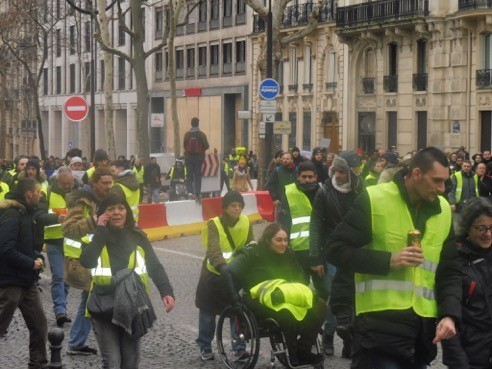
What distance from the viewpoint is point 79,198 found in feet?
33.9

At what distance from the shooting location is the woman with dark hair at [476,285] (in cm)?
702

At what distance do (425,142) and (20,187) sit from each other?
37997mm

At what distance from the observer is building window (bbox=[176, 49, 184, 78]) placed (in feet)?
227

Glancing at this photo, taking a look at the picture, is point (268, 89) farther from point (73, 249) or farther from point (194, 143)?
point (73, 249)

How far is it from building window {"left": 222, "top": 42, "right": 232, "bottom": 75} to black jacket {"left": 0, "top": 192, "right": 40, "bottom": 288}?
178ft

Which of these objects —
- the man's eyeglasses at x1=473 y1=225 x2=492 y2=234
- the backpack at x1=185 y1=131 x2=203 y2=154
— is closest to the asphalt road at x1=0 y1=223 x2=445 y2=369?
the man's eyeglasses at x1=473 y1=225 x2=492 y2=234

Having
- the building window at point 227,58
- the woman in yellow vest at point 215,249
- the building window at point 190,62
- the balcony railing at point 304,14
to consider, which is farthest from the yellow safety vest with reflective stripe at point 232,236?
the building window at point 190,62

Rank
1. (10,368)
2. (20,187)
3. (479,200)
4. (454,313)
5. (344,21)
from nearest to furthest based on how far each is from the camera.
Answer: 1. (454,313)
2. (479,200)
3. (20,187)
4. (10,368)
5. (344,21)

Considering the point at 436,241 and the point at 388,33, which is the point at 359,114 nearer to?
the point at 388,33

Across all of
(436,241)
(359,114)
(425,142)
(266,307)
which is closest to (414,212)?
(436,241)

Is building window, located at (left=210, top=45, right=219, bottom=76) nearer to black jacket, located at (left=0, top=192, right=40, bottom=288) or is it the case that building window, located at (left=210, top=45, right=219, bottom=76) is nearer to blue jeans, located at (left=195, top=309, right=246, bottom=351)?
blue jeans, located at (left=195, top=309, right=246, bottom=351)

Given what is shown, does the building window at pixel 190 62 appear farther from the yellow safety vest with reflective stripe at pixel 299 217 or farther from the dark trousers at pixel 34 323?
the dark trousers at pixel 34 323

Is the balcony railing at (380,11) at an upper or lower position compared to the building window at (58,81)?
upper

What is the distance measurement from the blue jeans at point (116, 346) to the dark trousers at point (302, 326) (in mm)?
1845
